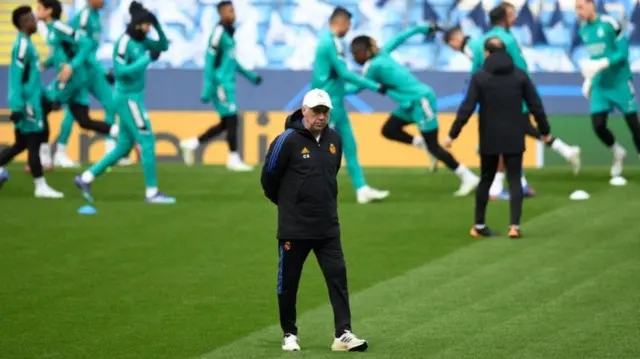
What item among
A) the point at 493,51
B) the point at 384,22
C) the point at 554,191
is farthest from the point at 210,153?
the point at 493,51

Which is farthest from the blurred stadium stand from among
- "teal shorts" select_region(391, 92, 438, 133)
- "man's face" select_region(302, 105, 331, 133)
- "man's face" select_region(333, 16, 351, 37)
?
"man's face" select_region(302, 105, 331, 133)

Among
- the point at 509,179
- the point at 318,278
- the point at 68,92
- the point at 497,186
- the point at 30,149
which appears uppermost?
the point at 509,179

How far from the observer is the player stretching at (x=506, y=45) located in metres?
20.3

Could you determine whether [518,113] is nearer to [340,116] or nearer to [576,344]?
[340,116]

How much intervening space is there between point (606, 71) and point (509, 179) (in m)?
6.25

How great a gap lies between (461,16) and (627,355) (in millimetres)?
20793

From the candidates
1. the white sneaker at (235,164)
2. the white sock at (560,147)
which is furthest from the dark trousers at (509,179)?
the white sneaker at (235,164)

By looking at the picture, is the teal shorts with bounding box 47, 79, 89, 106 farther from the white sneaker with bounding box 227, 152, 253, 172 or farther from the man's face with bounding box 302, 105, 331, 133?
the man's face with bounding box 302, 105, 331, 133

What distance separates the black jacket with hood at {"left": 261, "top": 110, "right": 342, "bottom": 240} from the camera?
428 inches

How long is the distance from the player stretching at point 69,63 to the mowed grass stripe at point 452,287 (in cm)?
767

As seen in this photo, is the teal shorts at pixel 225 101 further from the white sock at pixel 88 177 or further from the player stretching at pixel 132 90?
the white sock at pixel 88 177

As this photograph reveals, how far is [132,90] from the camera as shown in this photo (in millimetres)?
20391

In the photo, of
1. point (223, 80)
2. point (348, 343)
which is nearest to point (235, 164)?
point (223, 80)

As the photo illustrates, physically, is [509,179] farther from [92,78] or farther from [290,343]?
[92,78]
